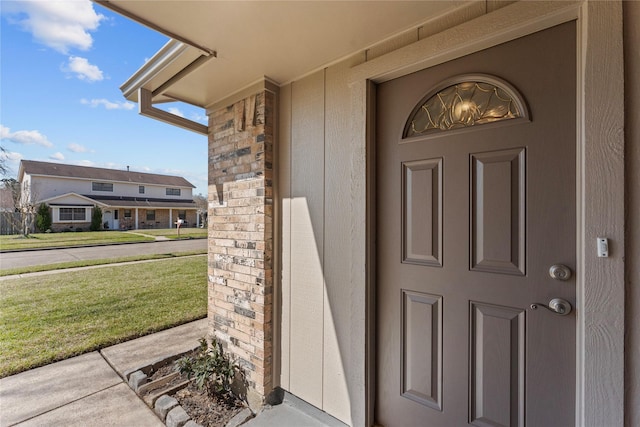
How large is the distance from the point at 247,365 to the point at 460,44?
2751mm

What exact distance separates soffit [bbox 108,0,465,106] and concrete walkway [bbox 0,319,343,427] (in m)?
2.58

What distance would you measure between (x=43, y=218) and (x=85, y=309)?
26.6ft

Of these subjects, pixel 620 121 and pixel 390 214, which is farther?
pixel 390 214

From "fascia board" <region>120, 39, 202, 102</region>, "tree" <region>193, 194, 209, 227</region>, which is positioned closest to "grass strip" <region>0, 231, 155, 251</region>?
"tree" <region>193, 194, 209, 227</region>

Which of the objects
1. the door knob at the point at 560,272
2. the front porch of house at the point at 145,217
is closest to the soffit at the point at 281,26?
the door knob at the point at 560,272

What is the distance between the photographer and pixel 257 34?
1.60 m

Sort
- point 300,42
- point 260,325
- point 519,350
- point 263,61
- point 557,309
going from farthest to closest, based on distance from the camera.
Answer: point 260,325
point 263,61
point 300,42
point 519,350
point 557,309

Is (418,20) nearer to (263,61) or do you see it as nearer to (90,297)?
(263,61)

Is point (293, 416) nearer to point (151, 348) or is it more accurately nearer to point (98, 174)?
point (151, 348)

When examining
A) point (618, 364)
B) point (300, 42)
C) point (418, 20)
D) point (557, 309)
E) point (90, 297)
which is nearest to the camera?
point (618, 364)

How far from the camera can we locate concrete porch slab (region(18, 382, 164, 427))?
6.50 feet

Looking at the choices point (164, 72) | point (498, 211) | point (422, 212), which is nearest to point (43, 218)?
point (164, 72)

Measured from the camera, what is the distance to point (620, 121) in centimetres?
98

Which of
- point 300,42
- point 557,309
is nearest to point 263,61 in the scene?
point 300,42
